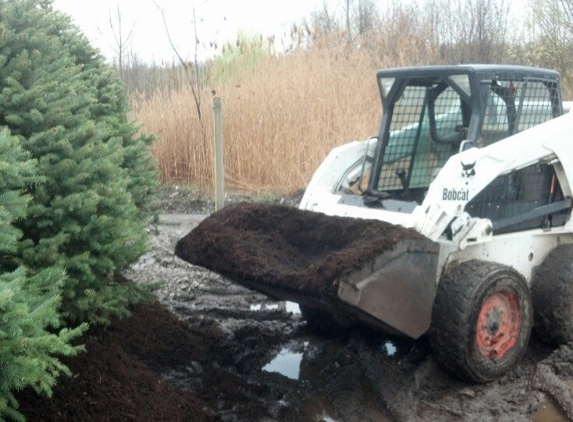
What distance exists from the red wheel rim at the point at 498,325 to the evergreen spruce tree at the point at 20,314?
2.81 meters

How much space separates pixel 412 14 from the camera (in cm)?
2009

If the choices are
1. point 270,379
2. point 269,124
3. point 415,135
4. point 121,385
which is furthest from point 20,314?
point 269,124

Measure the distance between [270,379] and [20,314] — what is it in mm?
2676

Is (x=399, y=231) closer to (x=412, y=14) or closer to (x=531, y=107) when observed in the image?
(x=531, y=107)

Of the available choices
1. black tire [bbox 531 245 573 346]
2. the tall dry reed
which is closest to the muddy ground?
black tire [bbox 531 245 573 346]

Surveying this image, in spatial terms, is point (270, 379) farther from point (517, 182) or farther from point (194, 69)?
point (194, 69)

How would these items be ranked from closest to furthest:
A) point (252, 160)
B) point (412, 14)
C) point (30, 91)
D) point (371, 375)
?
point (30, 91) < point (371, 375) < point (252, 160) < point (412, 14)

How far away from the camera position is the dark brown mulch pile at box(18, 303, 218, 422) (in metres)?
4.20

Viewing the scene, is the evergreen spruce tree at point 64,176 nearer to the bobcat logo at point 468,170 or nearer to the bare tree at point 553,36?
the bobcat logo at point 468,170

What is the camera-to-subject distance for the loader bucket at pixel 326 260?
4773mm

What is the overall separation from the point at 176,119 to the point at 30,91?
31.5 ft

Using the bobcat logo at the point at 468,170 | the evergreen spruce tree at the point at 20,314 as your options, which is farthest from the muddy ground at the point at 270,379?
the bobcat logo at the point at 468,170

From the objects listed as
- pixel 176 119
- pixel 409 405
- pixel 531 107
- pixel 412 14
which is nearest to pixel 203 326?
pixel 409 405

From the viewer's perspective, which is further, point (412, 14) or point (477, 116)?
point (412, 14)
